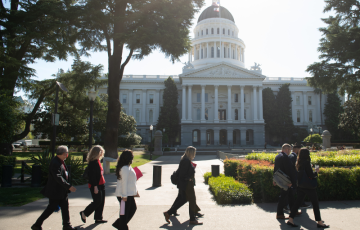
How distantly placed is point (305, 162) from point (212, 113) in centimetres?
5390

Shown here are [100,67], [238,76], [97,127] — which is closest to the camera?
[100,67]

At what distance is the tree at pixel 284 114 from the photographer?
56.8 m

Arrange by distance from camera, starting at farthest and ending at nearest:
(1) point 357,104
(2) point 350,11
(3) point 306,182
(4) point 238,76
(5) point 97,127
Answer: (4) point 238,76 → (1) point 357,104 → (5) point 97,127 → (2) point 350,11 → (3) point 306,182

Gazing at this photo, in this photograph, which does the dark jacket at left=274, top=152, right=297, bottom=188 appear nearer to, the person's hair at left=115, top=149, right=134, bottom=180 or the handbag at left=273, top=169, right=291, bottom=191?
the handbag at left=273, top=169, right=291, bottom=191

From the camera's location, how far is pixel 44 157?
11609 mm

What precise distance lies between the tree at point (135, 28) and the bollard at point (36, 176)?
21.1 feet

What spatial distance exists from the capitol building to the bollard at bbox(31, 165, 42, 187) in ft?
144

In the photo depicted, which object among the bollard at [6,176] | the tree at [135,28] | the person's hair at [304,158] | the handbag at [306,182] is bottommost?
the bollard at [6,176]

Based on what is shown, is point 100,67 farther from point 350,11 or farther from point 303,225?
point 350,11

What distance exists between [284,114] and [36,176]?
182 ft

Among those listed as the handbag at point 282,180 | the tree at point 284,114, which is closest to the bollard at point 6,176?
the handbag at point 282,180

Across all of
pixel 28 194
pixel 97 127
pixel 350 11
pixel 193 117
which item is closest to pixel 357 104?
pixel 350 11

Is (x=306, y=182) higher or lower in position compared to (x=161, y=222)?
higher

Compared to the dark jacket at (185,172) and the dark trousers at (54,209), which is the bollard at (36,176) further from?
the dark jacket at (185,172)
